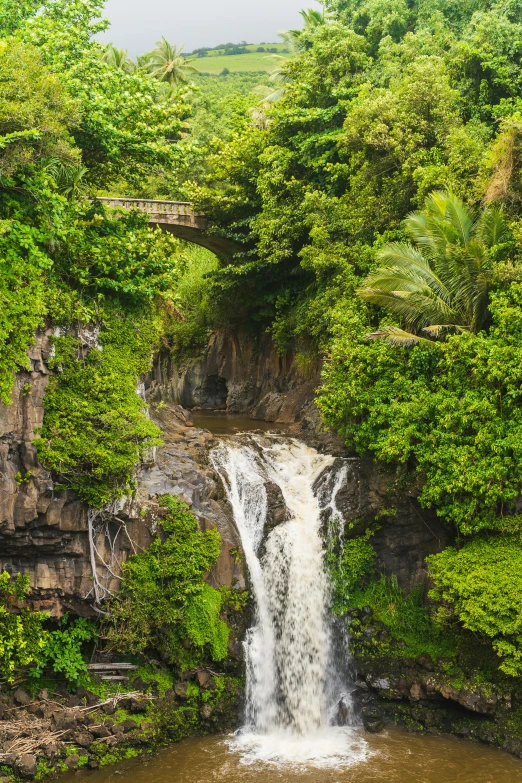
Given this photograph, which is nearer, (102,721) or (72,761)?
(72,761)

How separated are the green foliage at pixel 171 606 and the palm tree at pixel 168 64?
41.0 metres

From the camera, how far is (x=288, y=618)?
18.3 metres

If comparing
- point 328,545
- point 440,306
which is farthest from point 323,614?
point 440,306

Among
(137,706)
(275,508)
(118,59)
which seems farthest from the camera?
(118,59)

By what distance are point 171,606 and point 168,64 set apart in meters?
42.9

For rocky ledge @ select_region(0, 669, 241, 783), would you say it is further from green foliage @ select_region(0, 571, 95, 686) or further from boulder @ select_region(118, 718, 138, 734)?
green foliage @ select_region(0, 571, 95, 686)

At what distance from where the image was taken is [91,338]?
60.6 feet

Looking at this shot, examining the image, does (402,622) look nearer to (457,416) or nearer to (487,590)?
(487,590)

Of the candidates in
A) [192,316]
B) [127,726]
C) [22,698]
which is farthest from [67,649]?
[192,316]

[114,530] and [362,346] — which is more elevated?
[362,346]

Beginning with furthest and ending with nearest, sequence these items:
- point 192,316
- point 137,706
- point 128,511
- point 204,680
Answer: point 192,316, point 128,511, point 204,680, point 137,706

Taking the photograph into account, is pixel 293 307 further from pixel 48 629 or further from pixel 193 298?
pixel 48 629

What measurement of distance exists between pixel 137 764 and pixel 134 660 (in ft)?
7.52

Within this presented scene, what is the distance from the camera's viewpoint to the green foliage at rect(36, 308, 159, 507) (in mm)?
16703
